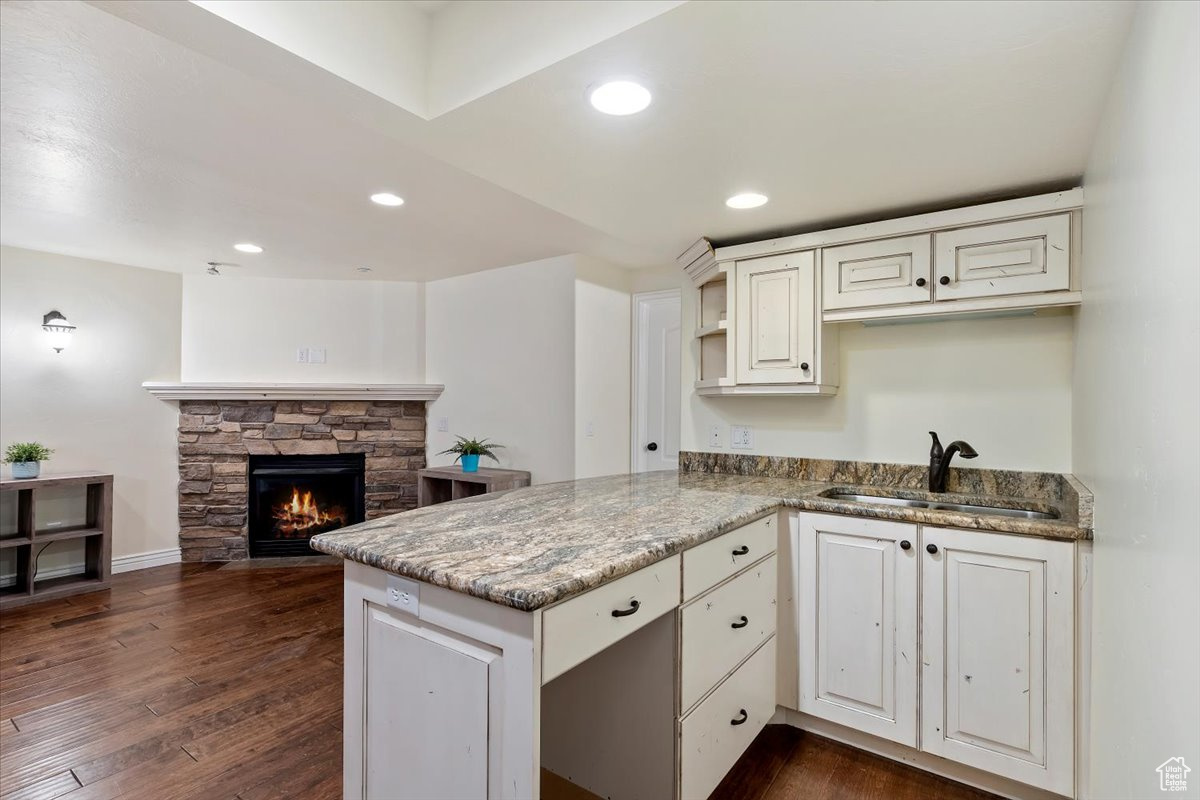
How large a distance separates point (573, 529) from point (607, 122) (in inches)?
43.9

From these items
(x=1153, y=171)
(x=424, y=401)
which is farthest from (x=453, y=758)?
(x=424, y=401)

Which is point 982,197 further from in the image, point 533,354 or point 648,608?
point 533,354

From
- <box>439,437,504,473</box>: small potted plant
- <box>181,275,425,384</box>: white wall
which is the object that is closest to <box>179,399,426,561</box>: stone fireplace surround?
<box>181,275,425,384</box>: white wall

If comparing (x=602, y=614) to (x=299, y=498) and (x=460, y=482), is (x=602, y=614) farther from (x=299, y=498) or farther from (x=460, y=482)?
(x=299, y=498)

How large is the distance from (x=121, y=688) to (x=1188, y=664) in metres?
3.44

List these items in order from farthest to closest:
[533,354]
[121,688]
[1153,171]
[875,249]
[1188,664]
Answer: [533,354] < [121,688] < [875,249] < [1153,171] < [1188,664]

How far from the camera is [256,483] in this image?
456cm

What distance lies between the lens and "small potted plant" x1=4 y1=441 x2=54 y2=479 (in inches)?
138

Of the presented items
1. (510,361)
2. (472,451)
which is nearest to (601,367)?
(510,361)

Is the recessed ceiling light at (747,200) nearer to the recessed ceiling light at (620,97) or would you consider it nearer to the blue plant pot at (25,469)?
the recessed ceiling light at (620,97)

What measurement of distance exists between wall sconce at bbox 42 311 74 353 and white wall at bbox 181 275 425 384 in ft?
2.28

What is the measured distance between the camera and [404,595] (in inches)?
48.3

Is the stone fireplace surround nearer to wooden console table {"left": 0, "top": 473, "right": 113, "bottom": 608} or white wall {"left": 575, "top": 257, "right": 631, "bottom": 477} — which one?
wooden console table {"left": 0, "top": 473, "right": 113, "bottom": 608}

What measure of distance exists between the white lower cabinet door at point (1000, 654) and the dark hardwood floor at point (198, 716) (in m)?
0.22
